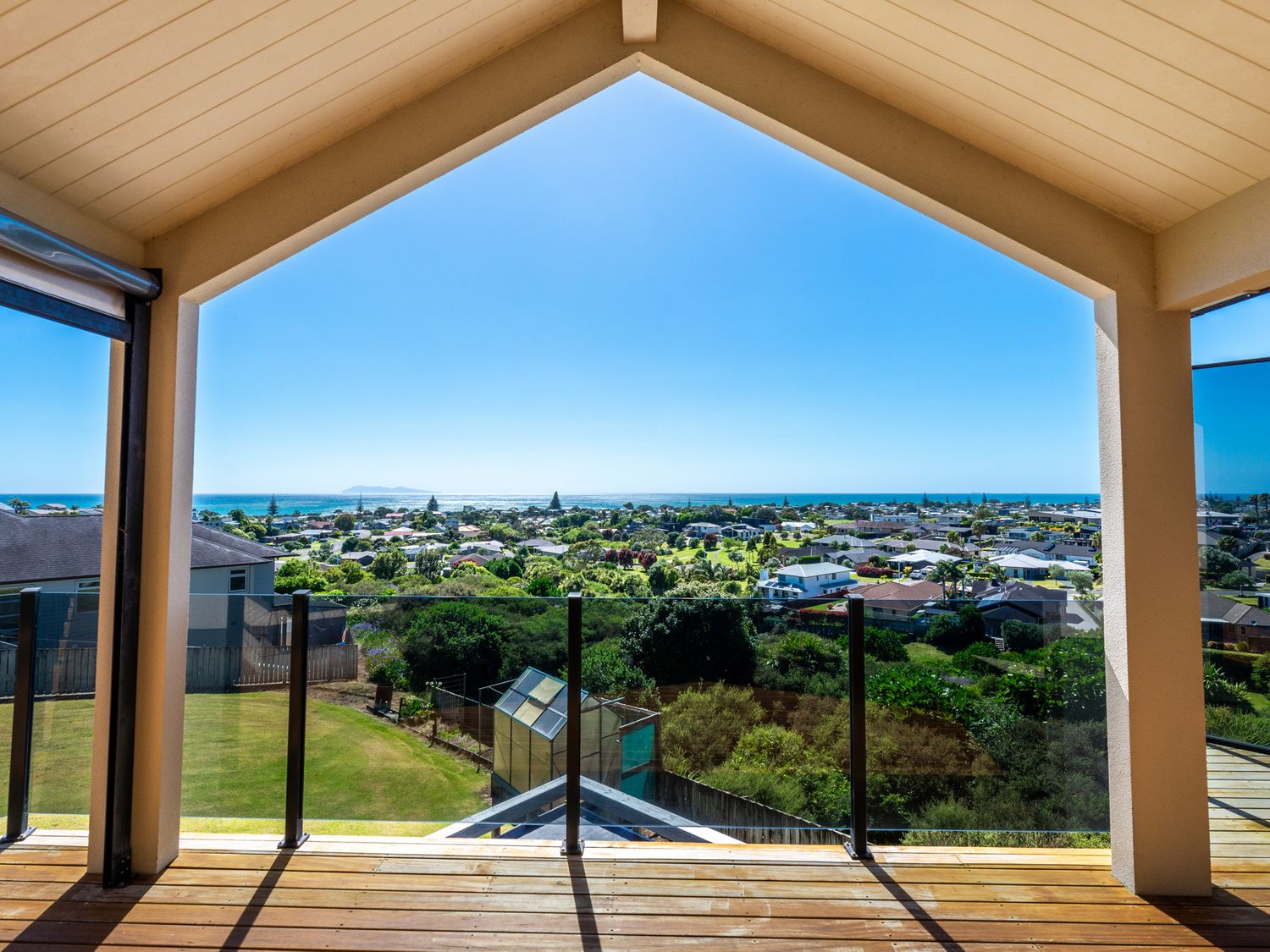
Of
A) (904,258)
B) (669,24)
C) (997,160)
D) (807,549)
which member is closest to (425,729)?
(669,24)

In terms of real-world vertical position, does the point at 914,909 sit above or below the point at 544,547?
below

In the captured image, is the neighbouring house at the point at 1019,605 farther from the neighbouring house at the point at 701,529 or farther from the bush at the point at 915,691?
the neighbouring house at the point at 701,529

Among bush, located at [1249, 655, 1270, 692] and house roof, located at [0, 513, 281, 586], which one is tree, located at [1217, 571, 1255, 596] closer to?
bush, located at [1249, 655, 1270, 692]

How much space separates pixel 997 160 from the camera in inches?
97.3

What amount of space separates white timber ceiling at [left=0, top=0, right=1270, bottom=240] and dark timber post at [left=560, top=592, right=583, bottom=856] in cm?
220

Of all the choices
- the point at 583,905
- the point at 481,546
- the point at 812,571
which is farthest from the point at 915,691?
the point at 481,546

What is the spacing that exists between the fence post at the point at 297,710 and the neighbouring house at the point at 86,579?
147mm

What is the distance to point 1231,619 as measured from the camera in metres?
3.28

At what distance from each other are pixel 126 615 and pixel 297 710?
779 mm

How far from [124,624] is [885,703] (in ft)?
10.3

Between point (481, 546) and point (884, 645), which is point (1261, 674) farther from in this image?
point (481, 546)

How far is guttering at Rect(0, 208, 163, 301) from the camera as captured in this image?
6.11 ft

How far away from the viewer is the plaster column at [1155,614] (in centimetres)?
232

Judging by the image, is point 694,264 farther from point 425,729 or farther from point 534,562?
point 425,729
